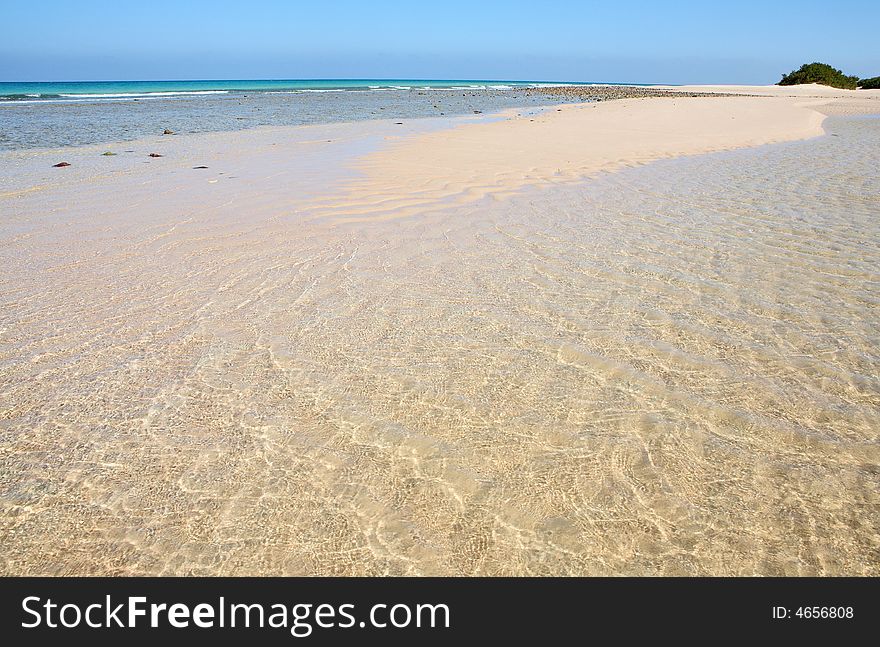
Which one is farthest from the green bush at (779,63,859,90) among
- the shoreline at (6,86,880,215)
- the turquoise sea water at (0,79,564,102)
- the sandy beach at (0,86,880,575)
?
the sandy beach at (0,86,880,575)

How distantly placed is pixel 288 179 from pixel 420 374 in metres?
5.51

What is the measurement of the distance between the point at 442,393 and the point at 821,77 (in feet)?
214

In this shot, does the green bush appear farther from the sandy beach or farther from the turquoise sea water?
the sandy beach

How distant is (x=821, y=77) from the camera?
170ft

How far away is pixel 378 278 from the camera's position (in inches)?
138

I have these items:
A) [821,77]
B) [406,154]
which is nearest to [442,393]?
[406,154]

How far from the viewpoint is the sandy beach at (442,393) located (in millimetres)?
1552

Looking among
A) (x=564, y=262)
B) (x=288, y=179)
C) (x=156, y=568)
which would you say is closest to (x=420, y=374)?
(x=156, y=568)

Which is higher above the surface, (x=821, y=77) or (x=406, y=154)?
(x=821, y=77)

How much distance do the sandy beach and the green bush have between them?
5941cm

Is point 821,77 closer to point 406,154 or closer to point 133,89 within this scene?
point 406,154

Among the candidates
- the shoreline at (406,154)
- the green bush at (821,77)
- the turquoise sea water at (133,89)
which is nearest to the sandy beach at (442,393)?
the shoreline at (406,154)

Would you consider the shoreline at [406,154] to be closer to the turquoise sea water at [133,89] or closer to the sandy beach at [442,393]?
the sandy beach at [442,393]

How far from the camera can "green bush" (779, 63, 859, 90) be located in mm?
50562
